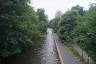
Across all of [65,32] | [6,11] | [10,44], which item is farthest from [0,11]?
[65,32]

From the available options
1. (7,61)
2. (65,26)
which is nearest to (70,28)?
(65,26)

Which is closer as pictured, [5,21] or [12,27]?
[5,21]

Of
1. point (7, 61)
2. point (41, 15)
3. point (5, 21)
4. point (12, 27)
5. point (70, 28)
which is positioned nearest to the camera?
point (5, 21)

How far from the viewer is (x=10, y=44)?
47.4 feet

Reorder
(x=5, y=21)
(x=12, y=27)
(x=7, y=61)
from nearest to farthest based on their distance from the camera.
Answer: (x=5, y=21) → (x=12, y=27) → (x=7, y=61)

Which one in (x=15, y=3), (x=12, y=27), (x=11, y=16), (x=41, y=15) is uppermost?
(x=41, y=15)

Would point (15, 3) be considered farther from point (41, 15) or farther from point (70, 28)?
point (41, 15)

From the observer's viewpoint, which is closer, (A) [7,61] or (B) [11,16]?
A: (B) [11,16]

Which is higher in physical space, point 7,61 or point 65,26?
point 65,26

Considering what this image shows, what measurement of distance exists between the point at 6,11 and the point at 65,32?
1813 centimetres

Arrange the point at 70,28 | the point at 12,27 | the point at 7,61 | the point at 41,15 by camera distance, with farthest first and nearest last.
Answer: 1. the point at 41,15
2. the point at 70,28
3. the point at 7,61
4. the point at 12,27

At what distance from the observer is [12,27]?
1530cm

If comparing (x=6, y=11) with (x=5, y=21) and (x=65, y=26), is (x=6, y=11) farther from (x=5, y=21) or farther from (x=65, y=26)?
(x=65, y=26)

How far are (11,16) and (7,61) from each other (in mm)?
6868
